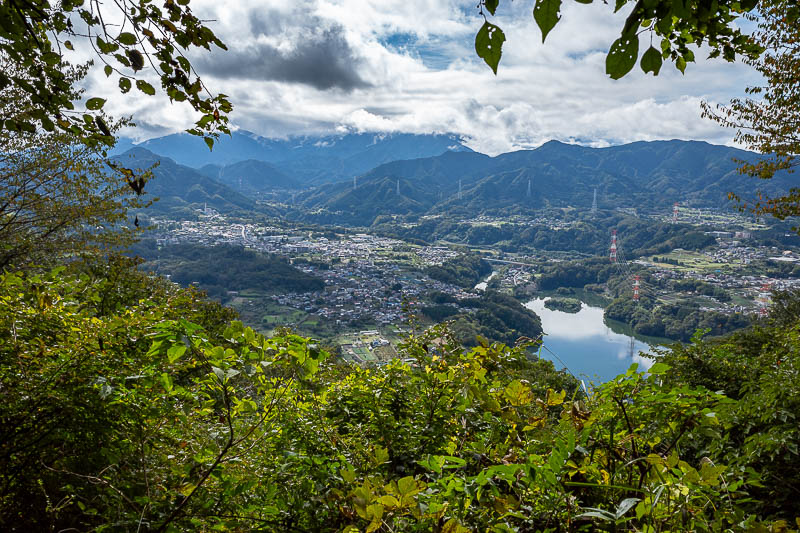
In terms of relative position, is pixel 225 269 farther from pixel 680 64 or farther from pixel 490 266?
pixel 680 64

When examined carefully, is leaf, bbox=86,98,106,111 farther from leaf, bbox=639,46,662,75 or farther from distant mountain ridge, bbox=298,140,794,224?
distant mountain ridge, bbox=298,140,794,224

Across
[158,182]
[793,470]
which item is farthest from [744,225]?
[158,182]

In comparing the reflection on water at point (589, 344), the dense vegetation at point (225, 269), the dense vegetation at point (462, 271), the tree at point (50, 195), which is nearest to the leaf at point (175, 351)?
the tree at point (50, 195)

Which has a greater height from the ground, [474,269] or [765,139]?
[765,139]

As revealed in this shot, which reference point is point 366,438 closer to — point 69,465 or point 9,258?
point 69,465

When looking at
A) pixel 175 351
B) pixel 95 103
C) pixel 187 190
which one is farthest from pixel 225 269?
pixel 187 190
